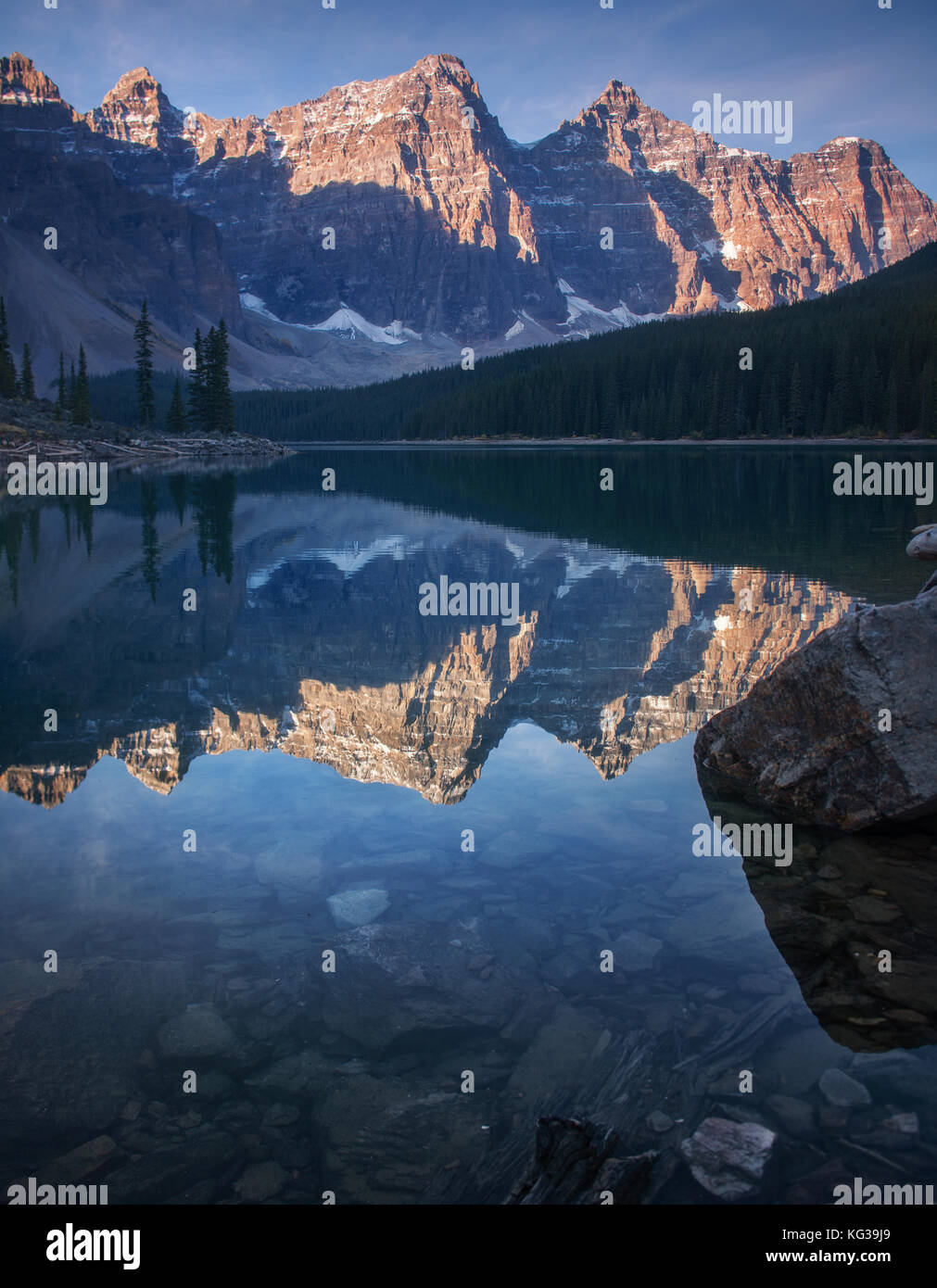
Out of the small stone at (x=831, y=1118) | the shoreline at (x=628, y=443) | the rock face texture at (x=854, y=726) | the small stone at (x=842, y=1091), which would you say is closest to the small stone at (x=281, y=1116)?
the small stone at (x=831, y=1118)

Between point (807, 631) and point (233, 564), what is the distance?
49.3 ft

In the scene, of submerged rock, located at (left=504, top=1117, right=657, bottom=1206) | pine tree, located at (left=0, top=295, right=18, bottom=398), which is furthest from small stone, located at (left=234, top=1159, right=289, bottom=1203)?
pine tree, located at (left=0, top=295, right=18, bottom=398)

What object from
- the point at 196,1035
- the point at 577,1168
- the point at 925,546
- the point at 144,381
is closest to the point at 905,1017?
the point at 577,1168

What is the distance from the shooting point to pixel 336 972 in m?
6.20

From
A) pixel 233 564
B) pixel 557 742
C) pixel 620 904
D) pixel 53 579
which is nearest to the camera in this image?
pixel 620 904

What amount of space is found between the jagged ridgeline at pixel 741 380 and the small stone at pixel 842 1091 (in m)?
98.9

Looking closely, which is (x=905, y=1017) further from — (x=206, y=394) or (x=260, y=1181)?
(x=206, y=394)

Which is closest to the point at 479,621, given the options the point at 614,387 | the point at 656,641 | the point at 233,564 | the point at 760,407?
the point at 656,641

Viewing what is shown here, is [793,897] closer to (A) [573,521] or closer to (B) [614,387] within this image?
(A) [573,521]

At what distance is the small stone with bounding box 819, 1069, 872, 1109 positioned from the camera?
16.4 ft

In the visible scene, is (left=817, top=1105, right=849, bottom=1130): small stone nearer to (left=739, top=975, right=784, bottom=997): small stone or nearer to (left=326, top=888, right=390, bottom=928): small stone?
(left=739, top=975, right=784, bottom=997): small stone

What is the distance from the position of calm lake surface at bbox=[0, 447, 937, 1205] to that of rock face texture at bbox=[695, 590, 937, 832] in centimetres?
44

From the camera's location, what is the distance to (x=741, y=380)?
114 meters

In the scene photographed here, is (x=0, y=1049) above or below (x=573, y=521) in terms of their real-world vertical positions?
below
